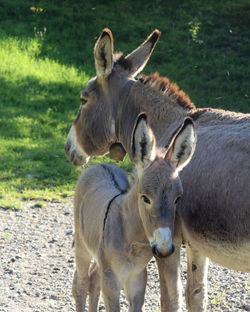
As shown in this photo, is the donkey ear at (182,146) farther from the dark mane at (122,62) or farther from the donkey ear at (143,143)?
the dark mane at (122,62)

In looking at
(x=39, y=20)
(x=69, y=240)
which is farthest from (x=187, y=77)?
(x=69, y=240)

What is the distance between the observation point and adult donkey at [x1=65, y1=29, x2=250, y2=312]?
4336 mm

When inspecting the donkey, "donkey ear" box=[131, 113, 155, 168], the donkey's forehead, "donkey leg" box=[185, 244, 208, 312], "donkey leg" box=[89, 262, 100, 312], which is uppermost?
"donkey ear" box=[131, 113, 155, 168]

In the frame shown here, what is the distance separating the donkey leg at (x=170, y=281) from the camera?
479 centimetres

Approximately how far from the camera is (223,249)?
4406mm

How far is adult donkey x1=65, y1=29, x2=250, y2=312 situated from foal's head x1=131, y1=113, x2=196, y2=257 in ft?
0.96

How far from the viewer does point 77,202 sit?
5766 millimetres

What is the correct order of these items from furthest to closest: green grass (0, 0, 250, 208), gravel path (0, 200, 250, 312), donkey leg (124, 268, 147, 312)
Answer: green grass (0, 0, 250, 208) → gravel path (0, 200, 250, 312) → donkey leg (124, 268, 147, 312)

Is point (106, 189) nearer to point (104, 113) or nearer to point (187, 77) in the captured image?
point (104, 113)

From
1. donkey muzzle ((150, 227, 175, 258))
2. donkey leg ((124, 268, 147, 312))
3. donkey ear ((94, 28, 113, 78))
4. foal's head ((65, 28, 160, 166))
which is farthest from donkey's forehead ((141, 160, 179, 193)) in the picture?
donkey ear ((94, 28, 113, 78))

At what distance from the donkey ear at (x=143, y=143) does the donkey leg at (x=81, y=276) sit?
147 centimetres

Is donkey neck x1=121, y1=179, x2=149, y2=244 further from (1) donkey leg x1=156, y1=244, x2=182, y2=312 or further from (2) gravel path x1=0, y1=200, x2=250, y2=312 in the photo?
(2) gravel path x1=0, y1=200, x2=250, y2=312

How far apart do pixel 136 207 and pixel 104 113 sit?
4.04ft

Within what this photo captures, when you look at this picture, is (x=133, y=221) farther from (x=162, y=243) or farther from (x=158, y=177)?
(x=162, y=243)
